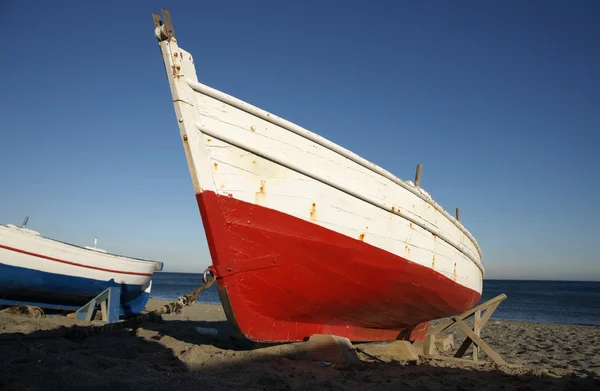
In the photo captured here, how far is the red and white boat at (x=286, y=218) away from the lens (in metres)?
4.19

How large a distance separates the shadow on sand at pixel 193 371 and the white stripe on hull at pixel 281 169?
1.57 metres

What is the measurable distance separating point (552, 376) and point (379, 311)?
6.89ft

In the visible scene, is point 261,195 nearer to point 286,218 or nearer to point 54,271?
point 286,218

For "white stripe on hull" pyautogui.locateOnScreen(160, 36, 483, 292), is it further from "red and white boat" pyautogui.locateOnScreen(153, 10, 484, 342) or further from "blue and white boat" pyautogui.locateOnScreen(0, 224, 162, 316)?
"blue and white boat" pyautogui.locateOnScreen(0, 224, 162, 316)

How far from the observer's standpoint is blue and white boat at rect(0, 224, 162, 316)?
7.50 m

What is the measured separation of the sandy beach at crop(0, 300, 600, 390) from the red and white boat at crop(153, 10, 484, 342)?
0.59 meters

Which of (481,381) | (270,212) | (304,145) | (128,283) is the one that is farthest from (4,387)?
(128,283)

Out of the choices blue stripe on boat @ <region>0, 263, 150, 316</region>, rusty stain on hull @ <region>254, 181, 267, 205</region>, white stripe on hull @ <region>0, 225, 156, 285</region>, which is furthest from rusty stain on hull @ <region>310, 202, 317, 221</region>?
blue stripe on boat @ <region>0, 263, 150, 316</region>

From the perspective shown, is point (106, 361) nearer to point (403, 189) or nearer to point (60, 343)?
point (60, 343)

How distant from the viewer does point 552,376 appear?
446 cm

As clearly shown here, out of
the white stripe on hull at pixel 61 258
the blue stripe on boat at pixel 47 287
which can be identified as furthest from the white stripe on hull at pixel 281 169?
the blue stripe on boat at pixel 47 287

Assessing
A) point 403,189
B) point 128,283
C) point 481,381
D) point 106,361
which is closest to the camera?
point 106,361

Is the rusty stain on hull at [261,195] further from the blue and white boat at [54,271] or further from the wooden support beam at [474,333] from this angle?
the blue and white boat at [54,271]

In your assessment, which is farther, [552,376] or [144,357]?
[552,376]
